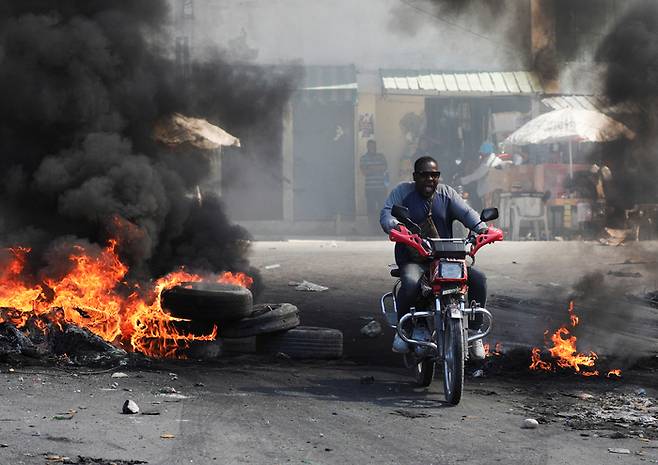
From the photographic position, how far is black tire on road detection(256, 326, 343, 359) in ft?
28.5

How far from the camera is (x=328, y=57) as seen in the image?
35594 mm

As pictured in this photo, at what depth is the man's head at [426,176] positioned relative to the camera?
23.6 feet

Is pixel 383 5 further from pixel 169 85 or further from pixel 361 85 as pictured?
pixel 169 85

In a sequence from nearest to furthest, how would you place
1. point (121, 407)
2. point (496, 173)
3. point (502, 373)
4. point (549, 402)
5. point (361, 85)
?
point (121, 407) < point (549, 402) < point (502, 373) < point (496, 173) < point (361, 85)

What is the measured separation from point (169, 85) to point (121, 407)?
741 cm

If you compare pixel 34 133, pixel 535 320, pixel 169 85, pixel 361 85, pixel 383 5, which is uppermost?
pixel 383 5

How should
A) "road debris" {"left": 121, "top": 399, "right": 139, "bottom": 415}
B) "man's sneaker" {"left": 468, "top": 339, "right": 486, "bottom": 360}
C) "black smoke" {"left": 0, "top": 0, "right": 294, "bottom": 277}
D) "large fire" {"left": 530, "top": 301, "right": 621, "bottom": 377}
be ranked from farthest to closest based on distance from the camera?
"black smoke" {"left": 0, "top": 0, "right": 294, "bottom": 277} < "large fire" {"left": 530, "top": 301, "right": 621, "bottom": 377} < "man's sneaker" {"left": 468, "top": 339, "right": 486, "bottom": 360} < "road debris" {"left": 121, "top": 399, "right": 139, "bottom": 415}

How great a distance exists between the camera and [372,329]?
1010cm

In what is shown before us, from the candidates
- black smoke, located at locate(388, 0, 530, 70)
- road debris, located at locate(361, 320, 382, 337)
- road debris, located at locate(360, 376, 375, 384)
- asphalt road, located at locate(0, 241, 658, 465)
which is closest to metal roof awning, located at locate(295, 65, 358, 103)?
black smoke, located at locate(388, 0, 530, 70)

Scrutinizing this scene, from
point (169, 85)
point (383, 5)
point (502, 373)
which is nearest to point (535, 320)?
point (502, 373)

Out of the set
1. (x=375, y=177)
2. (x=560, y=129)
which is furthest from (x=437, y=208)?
(x=375, y=177)

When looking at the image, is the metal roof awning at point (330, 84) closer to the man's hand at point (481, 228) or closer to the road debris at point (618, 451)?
the man's hand at point (481, 228)

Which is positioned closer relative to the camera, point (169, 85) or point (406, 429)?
point (406, 429)

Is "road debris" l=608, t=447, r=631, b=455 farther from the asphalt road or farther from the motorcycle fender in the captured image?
the motorcycle fender
